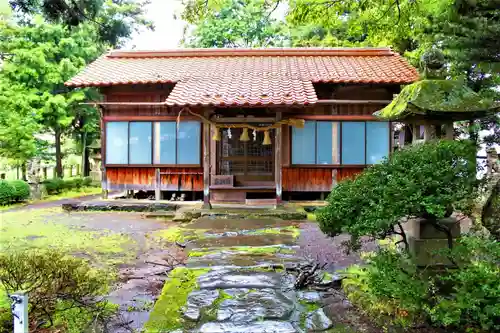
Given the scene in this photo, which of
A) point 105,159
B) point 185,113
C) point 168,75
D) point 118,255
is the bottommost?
point 118,255

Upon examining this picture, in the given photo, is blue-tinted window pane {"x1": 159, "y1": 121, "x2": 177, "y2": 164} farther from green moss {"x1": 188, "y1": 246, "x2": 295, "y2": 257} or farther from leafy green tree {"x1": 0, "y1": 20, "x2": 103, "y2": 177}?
green moss {"x1": 188, "y1": 246, "x2": 295, "y2": 257}

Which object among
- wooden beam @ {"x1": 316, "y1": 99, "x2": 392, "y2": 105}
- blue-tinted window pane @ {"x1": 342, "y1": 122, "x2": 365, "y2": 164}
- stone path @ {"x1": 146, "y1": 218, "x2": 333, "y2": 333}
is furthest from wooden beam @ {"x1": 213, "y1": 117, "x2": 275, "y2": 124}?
stone path @ {"x1": 146, "y1": 218, "x2": 333, "y2": 333}

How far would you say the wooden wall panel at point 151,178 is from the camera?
14070 mm

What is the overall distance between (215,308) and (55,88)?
61.0 ft

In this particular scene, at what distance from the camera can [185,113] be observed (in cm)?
1412

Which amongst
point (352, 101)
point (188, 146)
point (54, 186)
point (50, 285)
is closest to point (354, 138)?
point (352, 101)

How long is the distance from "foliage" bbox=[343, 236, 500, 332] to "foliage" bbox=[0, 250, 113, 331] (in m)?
2.69

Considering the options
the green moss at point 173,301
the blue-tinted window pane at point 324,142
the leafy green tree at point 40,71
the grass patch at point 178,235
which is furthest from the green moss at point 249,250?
the leafy green tree at point 40,71

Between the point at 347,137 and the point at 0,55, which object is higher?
the point at 0,55

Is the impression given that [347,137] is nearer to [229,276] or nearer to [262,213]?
[262,213]

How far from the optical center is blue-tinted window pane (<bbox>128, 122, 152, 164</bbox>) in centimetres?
1422

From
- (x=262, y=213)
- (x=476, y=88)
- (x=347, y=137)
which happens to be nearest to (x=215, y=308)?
(x=262, y=213)

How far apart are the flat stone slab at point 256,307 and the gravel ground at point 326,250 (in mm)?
1305

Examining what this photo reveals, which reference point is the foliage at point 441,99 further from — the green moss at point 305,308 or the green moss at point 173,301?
the green moss at point 173,301
